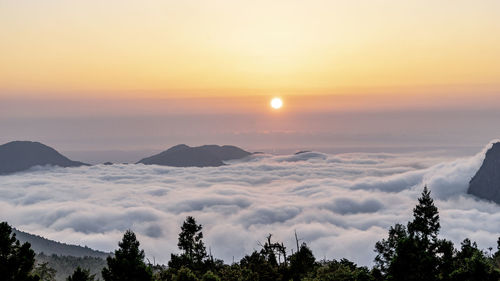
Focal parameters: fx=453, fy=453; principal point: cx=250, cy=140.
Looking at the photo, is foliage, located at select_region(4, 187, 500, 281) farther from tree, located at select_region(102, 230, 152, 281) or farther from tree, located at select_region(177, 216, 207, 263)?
tree, located at select_region(177, 216, 207, 263)

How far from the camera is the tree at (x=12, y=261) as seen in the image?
40.8m

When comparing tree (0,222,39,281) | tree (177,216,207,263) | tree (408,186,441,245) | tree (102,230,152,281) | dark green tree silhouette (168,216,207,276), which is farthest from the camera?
tree (177,216,207,263)

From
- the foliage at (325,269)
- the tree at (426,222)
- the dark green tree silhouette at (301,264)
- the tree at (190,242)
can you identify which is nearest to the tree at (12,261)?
the foliage at (325,269)

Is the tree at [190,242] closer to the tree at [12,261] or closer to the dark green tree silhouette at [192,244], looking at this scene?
the dark green tree silhouette at [192,244]

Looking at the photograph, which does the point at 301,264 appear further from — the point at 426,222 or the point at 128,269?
the point at 128,269

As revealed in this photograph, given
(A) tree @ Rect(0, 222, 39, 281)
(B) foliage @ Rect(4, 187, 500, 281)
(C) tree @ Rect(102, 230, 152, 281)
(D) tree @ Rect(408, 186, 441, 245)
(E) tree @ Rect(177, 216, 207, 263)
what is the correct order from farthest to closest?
(E) tree @ Rect(177, 216, 207, 263) < (D) tree @ Rect(408, 186, 441, 245) < (C) tree @ Rect(102, 230, 152, 281) < (B) foliage @ Rect(4, 187, 500, 281) < (A) tree @ Rect(0, 222, 39, 281)

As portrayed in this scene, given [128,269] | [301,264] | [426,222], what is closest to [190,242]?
[301,264]

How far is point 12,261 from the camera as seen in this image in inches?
1620

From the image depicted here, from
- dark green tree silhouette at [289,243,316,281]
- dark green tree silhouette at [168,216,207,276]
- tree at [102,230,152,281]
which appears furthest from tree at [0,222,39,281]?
dark green tree silhouette at [168,216,207,276]

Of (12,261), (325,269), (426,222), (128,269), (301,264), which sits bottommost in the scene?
(325,269)

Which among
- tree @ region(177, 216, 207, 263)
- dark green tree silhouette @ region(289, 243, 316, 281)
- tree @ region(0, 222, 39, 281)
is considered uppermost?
tree @ region(177, 216, 207, 263)

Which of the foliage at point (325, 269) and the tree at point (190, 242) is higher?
the tree at point (190, 242)

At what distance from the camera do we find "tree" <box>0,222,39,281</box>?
40844 millimetres

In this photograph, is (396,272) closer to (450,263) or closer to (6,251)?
(450,263)
